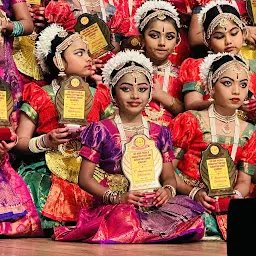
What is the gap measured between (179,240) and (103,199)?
375 millimetres

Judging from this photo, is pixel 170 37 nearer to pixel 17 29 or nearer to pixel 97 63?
pixel 97 63

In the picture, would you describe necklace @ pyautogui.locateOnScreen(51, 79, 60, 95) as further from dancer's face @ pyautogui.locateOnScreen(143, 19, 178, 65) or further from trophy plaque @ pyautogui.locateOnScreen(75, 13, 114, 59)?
dancer's face @ pyautogui.locateOnScreen(143, 19, 178, 65)

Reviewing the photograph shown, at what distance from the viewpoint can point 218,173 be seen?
4.07 meters

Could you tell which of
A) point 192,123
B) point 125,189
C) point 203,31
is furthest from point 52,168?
point 203,31

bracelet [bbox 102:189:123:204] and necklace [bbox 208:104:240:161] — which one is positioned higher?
necklace [bbox 208:104:240:161]

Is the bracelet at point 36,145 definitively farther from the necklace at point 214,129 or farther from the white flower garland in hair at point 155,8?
the white flower garland in hair at point 155,8

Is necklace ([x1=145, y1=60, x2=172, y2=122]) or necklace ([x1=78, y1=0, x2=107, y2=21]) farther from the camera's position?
necklace ([x1=78, y1=0, x2=107, y2=21])

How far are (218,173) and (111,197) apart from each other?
0.51 m

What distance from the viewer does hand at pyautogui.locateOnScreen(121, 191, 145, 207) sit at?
384cm

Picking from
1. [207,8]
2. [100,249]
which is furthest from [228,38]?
[100,249]

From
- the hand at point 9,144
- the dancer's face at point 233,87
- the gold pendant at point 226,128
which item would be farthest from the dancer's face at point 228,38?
the hand at point 9,144

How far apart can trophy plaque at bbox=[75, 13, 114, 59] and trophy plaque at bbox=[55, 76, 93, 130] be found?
509 millimetres

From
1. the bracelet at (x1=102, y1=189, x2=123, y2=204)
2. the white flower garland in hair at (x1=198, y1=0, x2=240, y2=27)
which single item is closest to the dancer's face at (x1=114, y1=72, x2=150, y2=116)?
the bracelet at (x1=102, y1=189, x2=123, y2=204)

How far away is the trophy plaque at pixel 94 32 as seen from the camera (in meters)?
4.54
